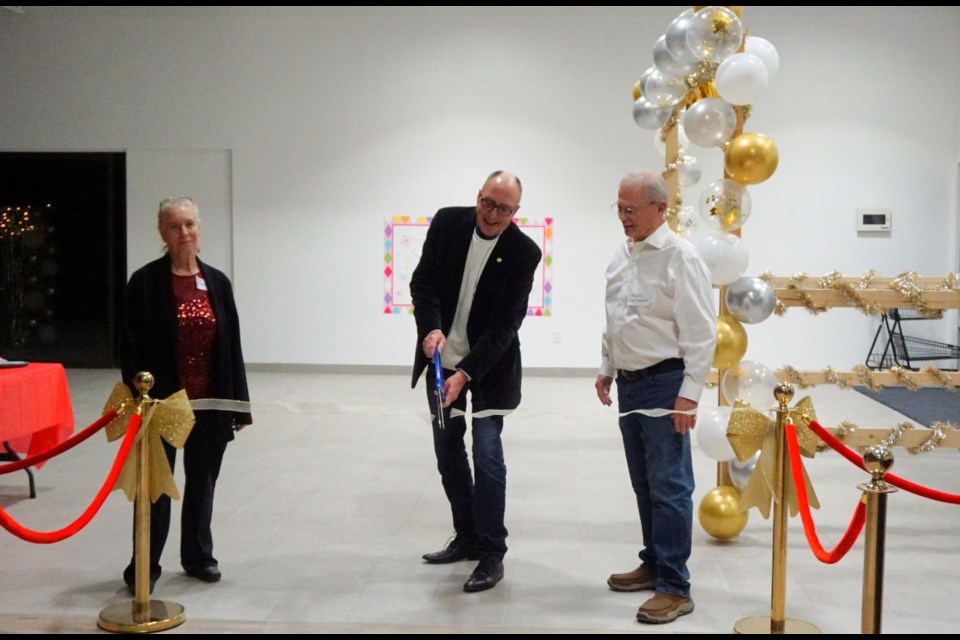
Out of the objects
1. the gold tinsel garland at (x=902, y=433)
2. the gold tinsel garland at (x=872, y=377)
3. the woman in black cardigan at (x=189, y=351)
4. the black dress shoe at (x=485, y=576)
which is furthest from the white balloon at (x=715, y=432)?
the woman in black cardigan at (x=189, y=351)

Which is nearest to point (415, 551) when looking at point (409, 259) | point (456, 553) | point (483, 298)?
point (456, 553)

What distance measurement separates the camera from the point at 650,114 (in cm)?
494

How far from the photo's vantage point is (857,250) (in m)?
10.0

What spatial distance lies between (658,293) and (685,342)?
19 centimetres

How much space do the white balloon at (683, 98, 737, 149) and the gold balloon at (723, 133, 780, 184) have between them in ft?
0.22

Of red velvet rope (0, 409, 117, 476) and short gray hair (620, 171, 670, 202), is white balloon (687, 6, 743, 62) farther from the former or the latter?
red velvet rope (0, 409, 117, 476)

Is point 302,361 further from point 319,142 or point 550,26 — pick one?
point 550,26

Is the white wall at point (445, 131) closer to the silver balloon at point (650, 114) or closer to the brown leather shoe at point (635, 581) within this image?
the silver balloon at point (650, 114)

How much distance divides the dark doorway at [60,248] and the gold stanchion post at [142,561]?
7935mm

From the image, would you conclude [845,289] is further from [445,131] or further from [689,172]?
[445,131]

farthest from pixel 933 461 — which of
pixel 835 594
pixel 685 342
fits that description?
pixel 685 342

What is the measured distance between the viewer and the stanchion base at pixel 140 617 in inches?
122

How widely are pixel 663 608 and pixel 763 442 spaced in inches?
25.6

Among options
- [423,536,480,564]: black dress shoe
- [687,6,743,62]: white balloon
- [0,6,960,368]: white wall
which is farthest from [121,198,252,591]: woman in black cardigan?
[0,6,960,368]: white wall
